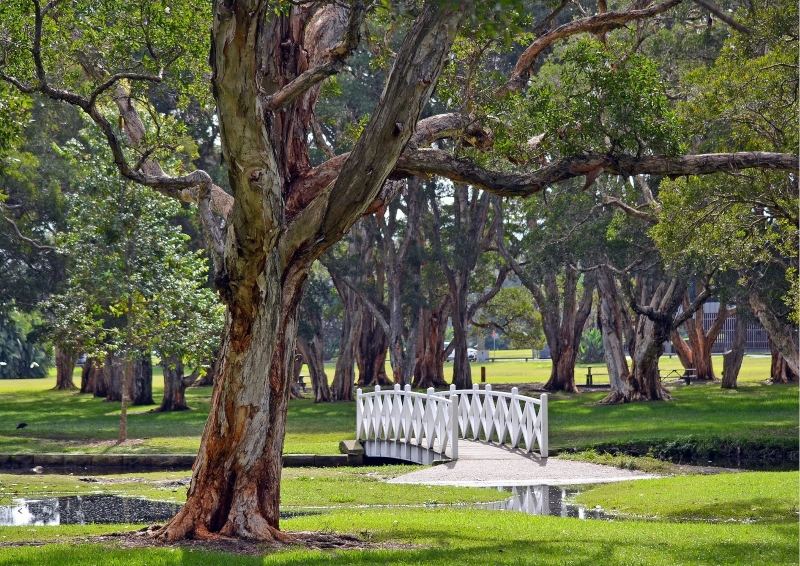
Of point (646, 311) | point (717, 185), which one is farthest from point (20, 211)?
point (717, 185)

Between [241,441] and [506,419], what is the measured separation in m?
12.0

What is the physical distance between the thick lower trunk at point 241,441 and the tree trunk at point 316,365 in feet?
106

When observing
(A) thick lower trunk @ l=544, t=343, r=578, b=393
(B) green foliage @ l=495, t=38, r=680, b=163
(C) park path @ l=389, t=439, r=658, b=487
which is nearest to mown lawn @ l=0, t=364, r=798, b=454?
(A) thick lower trunk @ l=544, t=343, r=578, b=393

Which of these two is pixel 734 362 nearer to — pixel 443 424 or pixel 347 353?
pixel 347 353

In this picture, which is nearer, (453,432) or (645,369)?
(453,432)

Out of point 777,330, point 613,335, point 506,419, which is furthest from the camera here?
point 613,335

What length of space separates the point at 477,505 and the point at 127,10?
7.67m

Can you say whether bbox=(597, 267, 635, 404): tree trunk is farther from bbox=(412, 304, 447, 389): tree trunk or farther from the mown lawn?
bbox=(412, 304, 447, 389): tree trunk

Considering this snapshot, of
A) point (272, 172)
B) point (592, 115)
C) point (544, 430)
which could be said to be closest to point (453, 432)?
point (544, 430)

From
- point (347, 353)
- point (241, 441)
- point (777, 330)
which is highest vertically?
point (777, 330)

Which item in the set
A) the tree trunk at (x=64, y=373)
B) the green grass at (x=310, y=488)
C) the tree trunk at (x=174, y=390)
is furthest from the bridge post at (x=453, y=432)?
the tree trunk at (x=64, y=373)

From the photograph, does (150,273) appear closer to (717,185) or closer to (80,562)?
(717,185)

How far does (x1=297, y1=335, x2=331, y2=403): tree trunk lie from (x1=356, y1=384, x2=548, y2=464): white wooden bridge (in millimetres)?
18522

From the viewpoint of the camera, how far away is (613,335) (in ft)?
126
